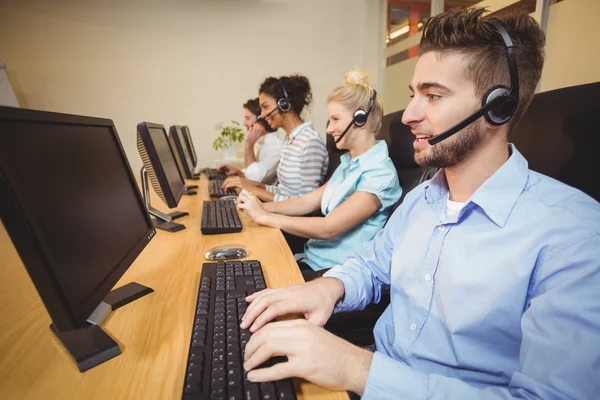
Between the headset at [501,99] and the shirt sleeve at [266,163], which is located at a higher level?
the headset at [501,99]

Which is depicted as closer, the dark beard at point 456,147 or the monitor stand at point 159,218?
the dark beard at point 456,147

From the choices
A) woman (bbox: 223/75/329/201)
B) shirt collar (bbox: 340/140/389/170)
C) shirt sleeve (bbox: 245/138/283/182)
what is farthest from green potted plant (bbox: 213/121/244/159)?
shirt collar (bbox: 340/140/389/170)

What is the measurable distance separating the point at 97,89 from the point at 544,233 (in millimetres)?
3747

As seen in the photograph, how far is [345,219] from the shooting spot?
1.16 meters

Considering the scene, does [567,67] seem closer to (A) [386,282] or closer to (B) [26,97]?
(A) [386,282]

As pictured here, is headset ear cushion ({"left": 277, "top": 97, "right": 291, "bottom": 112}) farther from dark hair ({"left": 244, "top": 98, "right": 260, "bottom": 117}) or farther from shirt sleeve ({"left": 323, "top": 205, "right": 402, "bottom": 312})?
shirt sleeve ({"left": 323, "top": 205, "right": 402, "bottom": 312})

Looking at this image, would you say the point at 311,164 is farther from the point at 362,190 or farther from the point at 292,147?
the point at 362,190

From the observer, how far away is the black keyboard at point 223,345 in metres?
0.42

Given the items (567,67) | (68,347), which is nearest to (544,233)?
(68,347)

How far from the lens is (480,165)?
27.2 inches

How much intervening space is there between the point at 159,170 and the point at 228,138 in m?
2.46

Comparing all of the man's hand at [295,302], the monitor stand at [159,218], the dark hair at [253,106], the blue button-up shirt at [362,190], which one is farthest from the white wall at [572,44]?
the dark hair at [253,106]

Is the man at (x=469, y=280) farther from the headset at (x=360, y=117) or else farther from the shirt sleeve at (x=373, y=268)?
the headset at (x=360, y=117)

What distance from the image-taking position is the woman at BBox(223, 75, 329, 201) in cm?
176
